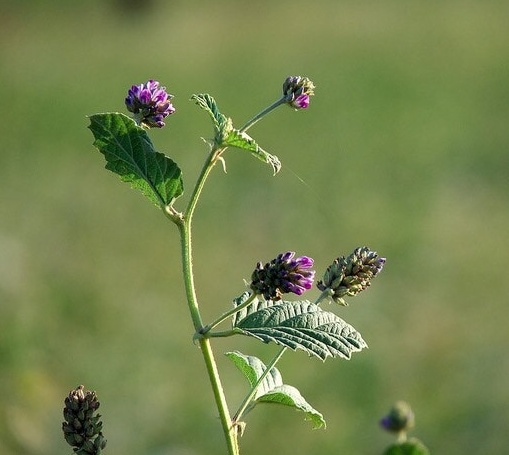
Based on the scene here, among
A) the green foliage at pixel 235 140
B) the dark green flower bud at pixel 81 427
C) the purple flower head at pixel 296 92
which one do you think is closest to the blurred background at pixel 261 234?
the purple flower head at pixel 296 92

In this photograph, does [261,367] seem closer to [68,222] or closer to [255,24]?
[68,222]

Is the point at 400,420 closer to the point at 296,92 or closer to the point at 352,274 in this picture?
the point at 352,274

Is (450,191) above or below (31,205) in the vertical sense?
above

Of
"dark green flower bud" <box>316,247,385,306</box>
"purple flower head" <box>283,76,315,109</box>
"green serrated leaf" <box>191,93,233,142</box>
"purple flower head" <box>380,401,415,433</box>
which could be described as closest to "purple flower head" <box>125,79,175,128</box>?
"green serrated leaf" <box>191,93,233,142</box>

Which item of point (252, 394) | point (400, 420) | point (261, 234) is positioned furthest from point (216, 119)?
point (261, 234)

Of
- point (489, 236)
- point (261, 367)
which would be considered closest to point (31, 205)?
point (489, 236)

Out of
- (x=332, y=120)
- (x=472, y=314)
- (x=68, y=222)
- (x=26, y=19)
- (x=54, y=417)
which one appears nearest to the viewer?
(x=54, y=417)

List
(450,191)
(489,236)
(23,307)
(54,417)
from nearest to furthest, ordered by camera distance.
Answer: (54,417)
(23,307)
(489,236)
(450,191)
